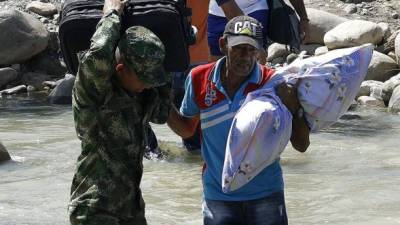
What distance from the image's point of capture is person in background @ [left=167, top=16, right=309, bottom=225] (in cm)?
351

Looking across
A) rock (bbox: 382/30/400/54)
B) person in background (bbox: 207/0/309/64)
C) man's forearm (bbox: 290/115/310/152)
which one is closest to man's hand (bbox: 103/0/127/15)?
man's forearm (bbox: 290/115/310/152)

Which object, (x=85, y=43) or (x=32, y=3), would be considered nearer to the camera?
(x=85, y=43)

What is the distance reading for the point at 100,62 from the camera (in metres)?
3.20

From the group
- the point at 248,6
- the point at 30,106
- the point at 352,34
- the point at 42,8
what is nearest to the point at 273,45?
the point at 352,34

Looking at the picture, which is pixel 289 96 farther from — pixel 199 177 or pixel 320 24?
pixel 320 24

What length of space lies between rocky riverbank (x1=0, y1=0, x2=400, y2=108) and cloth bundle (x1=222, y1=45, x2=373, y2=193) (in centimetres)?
742

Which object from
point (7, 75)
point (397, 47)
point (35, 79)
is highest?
point (397, 47)

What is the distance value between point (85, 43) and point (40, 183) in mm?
3124

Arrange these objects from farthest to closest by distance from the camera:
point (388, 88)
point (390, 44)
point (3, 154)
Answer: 1. point (390, 44)
2. point (388, 88)
3. point (3, 154)

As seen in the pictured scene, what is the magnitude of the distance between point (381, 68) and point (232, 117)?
8288 mm

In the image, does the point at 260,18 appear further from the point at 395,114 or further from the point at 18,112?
the point at 18,112

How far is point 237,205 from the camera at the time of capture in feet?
11.6

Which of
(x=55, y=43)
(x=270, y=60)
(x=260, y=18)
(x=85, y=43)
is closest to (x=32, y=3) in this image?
(x=55, y=43)

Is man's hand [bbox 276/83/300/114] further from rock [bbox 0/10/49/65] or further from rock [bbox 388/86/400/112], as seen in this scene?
rock [bbox 0/10/49/65]
